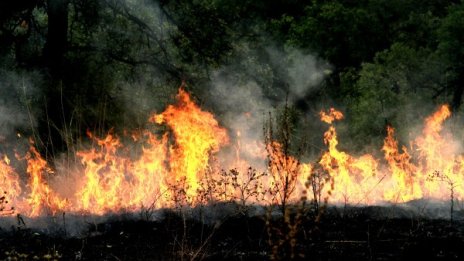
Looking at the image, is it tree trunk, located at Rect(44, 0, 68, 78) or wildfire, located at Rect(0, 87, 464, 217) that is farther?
tree trunk, located at Rect(44, 0, 68, 78)

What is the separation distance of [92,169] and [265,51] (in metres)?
17.2

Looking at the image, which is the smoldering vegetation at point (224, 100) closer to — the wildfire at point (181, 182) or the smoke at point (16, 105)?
the smoke at point (16, 105)

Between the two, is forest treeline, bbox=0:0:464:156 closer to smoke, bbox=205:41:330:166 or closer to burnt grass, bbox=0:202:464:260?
smoke, bbox=205:41:330:166

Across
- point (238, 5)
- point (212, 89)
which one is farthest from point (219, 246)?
point (238, 5)

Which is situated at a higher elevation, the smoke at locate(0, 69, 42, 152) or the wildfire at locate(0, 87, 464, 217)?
the smoke at locate(0, 69, 42, 152)

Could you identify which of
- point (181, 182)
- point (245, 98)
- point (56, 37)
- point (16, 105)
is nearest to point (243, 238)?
point (181, 182)

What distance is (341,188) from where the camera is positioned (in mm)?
12836

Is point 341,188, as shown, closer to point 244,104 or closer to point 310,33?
point 244,104

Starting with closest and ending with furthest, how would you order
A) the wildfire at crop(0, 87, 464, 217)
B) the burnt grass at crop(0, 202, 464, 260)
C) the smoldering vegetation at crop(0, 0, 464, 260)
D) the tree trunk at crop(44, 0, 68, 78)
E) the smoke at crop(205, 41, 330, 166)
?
the burnt grass at crop(0, 202, 464, 260) < the smoldering vegetation at crop(0, 0, 464, 260) < the wildfire at crop(0, 87, 464, 217) < the tree trunk at crop(44, 0, 68, 78) < the smoke at crop(205, 41, 330, 166)

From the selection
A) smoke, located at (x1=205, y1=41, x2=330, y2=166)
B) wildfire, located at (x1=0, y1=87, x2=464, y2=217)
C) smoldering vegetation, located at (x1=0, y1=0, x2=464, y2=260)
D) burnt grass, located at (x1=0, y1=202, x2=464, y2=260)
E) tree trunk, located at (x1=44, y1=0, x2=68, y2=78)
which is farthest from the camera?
smoke, located at (x1=205, y1=41, x2=330, y2=166)

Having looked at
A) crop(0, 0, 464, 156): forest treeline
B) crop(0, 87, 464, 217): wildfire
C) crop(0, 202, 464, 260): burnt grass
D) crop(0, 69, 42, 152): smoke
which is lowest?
crop(0, 202, 464, 260): burnt grass

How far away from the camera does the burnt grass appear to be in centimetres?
809

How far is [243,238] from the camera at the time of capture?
9336 mm

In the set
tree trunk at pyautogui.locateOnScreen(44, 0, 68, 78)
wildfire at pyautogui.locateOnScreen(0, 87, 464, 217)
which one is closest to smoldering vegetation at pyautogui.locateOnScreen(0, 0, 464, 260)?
tree trunk at pyautogui.locateOnScreen(44, 0, 68, 78)
